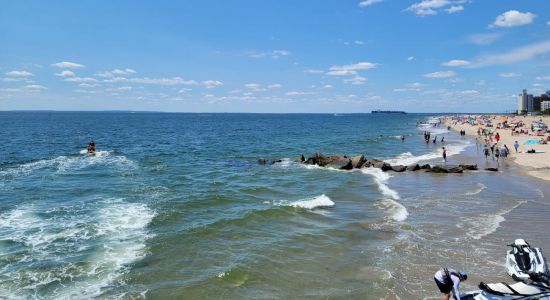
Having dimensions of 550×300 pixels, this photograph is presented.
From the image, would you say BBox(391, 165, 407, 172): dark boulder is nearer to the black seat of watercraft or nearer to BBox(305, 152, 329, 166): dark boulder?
BBox(305, 152, 329, 166): dark boulder

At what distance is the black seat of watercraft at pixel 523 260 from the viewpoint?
9877 millimetres

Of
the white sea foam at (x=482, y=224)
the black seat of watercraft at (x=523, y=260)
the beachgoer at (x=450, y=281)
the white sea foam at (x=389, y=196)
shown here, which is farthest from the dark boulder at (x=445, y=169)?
the beachgoer at (x=450, y=281)

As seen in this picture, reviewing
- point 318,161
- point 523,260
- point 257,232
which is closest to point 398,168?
point 318,161

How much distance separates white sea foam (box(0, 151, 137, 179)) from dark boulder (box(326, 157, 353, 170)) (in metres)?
18.8

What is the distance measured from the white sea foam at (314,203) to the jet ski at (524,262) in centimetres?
1219

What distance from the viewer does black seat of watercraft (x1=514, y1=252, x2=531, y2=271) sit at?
9.88 m

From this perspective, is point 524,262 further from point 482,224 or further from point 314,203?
point 314,203

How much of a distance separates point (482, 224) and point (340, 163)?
2083 cm

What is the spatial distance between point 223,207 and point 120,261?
8.33m

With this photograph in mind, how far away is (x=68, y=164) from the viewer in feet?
127

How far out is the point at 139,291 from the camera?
11.8 meters

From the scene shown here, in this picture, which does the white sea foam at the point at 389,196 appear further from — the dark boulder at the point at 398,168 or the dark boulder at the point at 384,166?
the dark boulder at the point at 398,168

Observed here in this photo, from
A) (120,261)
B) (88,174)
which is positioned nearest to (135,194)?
(88,174)

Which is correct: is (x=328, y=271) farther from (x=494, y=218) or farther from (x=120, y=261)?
(x=494, y=218)
